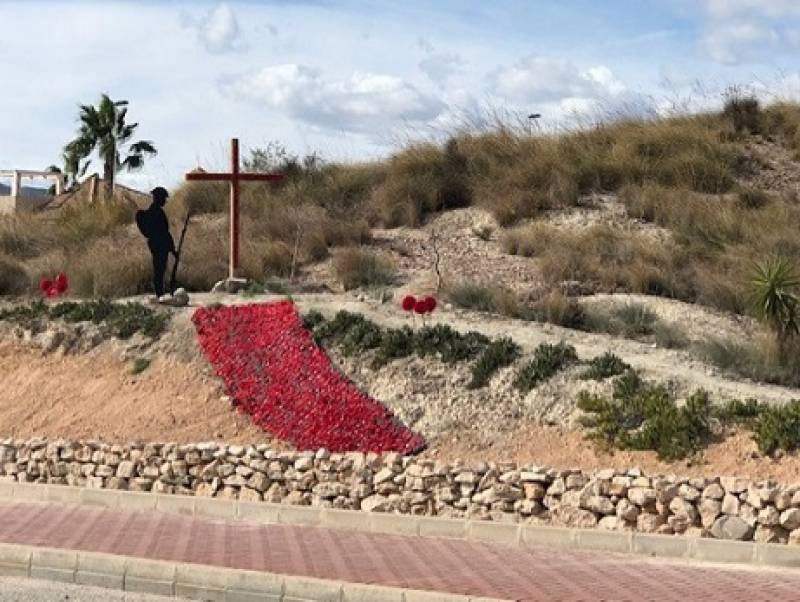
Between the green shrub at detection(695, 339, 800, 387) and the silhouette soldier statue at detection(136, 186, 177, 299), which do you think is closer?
the green shrub at detection(695, 339, 800, 387)

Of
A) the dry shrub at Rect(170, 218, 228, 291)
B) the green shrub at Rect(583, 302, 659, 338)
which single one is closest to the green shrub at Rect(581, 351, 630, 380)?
the green shrub at Rect(583, 302, 659, 338)

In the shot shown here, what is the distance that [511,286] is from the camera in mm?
21594

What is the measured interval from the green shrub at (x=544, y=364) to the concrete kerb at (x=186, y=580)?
20.0 ft

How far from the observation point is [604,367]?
15469 mm

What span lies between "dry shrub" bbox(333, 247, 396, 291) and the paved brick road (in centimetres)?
902

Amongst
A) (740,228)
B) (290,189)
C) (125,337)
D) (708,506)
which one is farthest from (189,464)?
(290,189)

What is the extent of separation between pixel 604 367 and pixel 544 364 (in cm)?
73

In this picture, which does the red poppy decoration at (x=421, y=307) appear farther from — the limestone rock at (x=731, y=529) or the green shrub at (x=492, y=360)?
the limestone rock at (x=731, y=529)

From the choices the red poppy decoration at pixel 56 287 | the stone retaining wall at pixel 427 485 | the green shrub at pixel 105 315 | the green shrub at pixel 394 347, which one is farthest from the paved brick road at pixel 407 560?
the red poppy decoration at pixel 56 287

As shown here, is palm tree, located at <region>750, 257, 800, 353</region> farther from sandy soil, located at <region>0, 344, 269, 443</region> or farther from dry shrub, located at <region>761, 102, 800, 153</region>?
dry shrub, located at <region>761, 102, 800, 153</region>

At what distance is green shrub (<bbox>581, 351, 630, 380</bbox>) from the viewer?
50.3 feet

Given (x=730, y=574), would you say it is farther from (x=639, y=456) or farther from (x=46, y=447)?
(x=46, y=447)

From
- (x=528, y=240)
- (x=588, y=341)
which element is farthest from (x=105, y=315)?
(x=528, y=240)

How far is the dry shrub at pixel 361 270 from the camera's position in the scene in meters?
22.6
